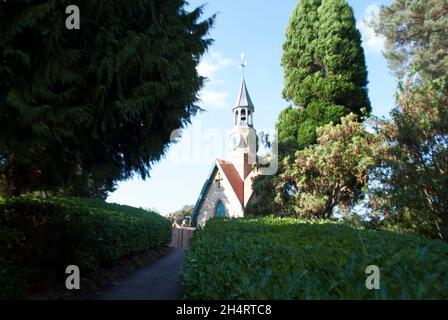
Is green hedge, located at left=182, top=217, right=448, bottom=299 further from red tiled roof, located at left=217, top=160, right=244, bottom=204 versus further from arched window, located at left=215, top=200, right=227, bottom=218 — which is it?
arched window, located at left=215, top=200, right=227, bottom=218

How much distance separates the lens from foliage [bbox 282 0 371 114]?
845 inches

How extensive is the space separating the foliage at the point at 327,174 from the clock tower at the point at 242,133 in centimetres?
1273

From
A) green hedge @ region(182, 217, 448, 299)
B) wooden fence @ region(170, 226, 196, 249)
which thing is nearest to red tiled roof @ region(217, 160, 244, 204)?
wooden fence @ region(170, 226, 196, 249)

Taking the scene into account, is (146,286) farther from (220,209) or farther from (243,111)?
(243,111)

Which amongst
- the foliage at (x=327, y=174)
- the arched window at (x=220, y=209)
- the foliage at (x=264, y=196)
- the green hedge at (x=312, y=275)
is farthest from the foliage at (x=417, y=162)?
the arched window at (x=220, y=209)

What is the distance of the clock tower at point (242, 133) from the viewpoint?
3225cm

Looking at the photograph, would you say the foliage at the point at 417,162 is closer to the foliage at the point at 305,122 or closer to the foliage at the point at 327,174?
the foliage at the point at 327,174

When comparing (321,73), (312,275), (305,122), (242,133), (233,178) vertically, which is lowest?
(312,275)

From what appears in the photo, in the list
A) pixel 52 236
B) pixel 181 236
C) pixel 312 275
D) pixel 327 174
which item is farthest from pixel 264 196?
pixel 312 275

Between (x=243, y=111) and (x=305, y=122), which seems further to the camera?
(x=243, y=111)

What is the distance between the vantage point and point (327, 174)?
18156 millimetres

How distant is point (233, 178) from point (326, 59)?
527 inches

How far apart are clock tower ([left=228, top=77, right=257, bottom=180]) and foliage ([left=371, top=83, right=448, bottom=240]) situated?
19.0 meters
